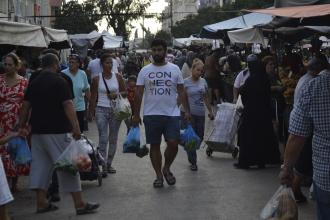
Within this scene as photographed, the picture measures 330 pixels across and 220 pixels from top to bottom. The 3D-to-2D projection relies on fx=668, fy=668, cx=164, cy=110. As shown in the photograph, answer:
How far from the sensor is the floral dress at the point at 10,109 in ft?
26.7

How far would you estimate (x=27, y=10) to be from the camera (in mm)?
42375

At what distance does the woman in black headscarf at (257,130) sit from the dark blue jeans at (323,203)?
5.72 m

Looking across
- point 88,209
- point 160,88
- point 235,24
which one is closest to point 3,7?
point 235,24

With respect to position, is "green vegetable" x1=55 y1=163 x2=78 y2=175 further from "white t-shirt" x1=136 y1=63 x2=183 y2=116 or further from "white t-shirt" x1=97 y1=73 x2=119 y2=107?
"white t-shirt" x1=97 y1=73 x2=119 y2=107

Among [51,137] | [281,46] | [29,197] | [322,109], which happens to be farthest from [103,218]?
[281,46]

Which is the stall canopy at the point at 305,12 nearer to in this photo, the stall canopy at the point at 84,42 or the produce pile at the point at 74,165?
the produce pile at the point at 74,165

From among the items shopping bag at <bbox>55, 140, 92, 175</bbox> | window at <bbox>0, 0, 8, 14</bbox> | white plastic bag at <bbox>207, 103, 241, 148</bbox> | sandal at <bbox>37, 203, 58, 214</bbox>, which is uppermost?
window at <bbox>0, 0, 8, 14</bbox>

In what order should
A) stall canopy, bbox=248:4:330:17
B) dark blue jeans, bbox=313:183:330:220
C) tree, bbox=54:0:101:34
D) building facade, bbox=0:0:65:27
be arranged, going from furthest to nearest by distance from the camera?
tree, bbox=54:0:101:34
building facade, bbox=0:0:65:27
stall canopy, bbox=248:4:330:17
dark blue jeans, bbox=313:183:330:220

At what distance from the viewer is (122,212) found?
7.44 metres

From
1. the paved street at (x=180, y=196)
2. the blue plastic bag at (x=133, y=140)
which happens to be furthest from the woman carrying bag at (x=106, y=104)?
the blue plastic bag at (x=133, y=140)

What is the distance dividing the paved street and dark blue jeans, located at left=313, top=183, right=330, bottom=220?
2803 mm

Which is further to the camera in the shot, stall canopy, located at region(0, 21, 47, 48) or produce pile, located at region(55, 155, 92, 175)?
stall canopy, located at region(0, 21, 47, 48)

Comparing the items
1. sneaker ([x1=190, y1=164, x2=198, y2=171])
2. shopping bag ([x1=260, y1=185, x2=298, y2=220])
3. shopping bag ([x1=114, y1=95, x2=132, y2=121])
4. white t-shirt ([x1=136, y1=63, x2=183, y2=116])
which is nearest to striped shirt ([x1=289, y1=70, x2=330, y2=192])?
shopping bag ([x1=260, y1=185, x2=298, y2=220])

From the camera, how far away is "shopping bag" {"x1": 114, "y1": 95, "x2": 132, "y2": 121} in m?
9.59
